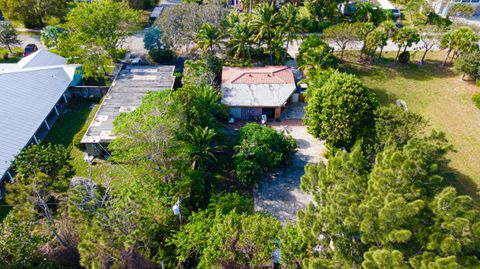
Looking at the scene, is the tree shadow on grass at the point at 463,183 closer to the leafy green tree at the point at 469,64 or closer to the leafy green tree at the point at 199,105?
the leafy green tree at the point at 469,64

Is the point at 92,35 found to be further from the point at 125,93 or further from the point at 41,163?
the point at 41,163

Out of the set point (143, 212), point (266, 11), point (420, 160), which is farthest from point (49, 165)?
point (266, 11)

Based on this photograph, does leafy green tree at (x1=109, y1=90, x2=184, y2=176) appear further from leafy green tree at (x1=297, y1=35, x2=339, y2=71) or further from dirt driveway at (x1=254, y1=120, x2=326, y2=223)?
leafy green tree at (x1=297, y1=35, x2=339, y2=71)

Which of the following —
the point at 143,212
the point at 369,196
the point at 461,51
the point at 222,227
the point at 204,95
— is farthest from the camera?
the point at 461,51

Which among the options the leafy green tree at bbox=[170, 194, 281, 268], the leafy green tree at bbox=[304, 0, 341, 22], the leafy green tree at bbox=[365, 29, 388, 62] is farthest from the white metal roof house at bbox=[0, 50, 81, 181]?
the leafy green tree at bbox=[365, 29, 388, 62]

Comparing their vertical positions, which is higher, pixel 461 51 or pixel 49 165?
pixel 461 51

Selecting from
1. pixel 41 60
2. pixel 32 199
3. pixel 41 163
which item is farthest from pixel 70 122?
pixel 32 199

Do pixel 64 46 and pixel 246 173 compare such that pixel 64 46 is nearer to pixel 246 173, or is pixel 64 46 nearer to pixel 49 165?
pixel 49 165
